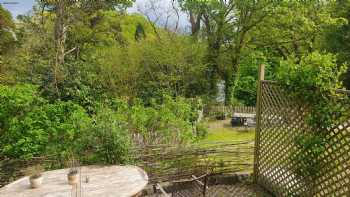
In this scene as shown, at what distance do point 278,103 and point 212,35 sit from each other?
33.4 feet

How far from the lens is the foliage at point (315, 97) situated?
4.06m

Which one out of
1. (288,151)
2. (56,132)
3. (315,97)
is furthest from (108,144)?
(315,97)

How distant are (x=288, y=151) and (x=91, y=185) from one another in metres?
2.95

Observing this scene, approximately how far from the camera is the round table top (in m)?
3.35

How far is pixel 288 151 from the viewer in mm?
4852

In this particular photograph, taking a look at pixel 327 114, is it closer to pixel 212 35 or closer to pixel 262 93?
pixel 262 93

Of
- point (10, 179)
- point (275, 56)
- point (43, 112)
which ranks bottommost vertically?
point (10, 179)

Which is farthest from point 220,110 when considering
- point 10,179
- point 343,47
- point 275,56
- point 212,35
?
point 10,179

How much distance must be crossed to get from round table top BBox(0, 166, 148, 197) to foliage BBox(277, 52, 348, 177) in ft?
7.48

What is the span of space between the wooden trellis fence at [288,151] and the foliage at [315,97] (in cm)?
7

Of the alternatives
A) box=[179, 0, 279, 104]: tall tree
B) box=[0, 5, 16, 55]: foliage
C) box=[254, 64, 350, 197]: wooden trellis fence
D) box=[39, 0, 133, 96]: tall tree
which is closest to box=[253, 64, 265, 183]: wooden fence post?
box=[254, 64, 350, 197]: wooden trellis fence

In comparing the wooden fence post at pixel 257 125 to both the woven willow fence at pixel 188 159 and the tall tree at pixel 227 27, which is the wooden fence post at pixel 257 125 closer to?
the woven willow fence at pixel 188 159

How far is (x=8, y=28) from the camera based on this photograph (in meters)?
11.4

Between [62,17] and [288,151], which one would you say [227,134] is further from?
[62,17]
